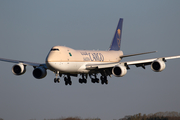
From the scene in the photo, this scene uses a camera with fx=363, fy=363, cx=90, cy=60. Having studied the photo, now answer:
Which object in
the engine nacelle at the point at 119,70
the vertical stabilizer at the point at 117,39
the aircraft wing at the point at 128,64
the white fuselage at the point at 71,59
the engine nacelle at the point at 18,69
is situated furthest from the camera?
the vertical stabilizer at the point at 117,39

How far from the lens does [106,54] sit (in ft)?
219

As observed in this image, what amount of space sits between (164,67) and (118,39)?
24.4m

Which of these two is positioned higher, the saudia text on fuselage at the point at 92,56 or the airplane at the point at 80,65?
the saudia text on fuselage at the point at 92,56

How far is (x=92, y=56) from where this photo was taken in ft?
201

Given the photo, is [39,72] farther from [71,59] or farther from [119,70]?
[119,70]

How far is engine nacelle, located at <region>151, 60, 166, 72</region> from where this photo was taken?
52869 millimetres

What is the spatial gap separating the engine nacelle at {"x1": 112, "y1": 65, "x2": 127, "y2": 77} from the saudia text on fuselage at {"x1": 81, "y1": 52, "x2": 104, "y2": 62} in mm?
5913

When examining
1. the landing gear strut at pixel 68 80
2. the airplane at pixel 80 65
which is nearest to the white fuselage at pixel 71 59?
the airplane at pixel 80 65

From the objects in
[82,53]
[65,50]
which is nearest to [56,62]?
[65,50]

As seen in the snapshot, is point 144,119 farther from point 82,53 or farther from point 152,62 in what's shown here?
point 82,53

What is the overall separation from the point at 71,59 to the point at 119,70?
24.1 ft

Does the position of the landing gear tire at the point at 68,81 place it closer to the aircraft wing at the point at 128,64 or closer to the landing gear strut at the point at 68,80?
the landing gear strut at the point at 68,80

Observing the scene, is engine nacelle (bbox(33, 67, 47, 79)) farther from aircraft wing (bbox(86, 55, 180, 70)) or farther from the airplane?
aircraft wing (bbox(86, 55, 180, 70))

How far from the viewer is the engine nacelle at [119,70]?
53875 millimetres
